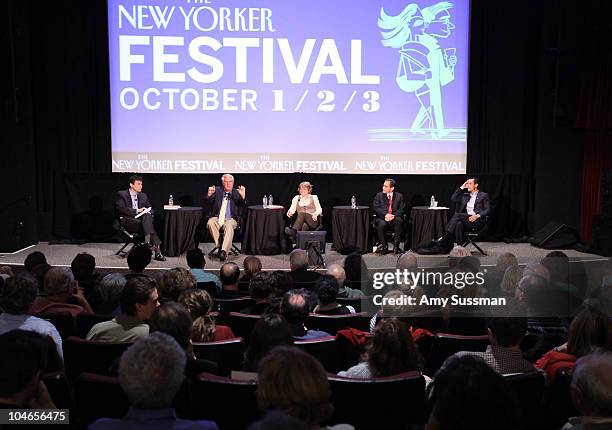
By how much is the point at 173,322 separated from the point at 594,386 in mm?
1539

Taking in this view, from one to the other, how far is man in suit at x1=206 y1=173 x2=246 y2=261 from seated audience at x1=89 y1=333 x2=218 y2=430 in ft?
22.5

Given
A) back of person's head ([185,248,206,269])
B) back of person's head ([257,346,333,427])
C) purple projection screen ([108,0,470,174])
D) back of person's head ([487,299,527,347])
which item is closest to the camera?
back of person's head ([257,346,333,427])

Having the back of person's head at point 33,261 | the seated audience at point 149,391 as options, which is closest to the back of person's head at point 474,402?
the seated audience at point 149,391

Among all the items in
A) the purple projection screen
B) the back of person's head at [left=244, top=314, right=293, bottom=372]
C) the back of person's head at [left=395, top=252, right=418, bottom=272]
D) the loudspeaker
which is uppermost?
the purple projection screen

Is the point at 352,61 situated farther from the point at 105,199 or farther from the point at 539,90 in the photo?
the point at 105,199

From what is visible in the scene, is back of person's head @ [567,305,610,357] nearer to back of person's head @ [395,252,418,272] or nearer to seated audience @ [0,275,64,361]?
back of person's head @ [395,252,418,272]

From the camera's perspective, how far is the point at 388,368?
2691 millimetres

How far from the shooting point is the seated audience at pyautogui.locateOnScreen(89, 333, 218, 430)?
1.95 meters

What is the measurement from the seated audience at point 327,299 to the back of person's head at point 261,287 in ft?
1.01

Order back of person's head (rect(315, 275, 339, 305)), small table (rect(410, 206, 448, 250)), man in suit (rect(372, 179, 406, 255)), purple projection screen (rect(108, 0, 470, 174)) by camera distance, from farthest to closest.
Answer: purple projection screen (rect(108, 0, 470, 174))
man in suit (rect(372, 179, 406, 255))
small table (rect(410, 206, 448, 250))
back of person's head (rect(315, 275, 339, 305))

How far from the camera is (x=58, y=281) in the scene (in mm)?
3879

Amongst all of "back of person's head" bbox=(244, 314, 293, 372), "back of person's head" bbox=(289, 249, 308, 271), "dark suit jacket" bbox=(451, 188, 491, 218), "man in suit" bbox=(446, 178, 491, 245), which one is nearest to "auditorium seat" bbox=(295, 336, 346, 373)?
"back of person's head" bbox=(244, 314, 293, 372)

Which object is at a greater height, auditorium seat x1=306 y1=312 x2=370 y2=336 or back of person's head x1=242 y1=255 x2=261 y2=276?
back of person's head x1=242 y1=255 x2=261 y2=276

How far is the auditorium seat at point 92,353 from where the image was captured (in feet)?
9.82
